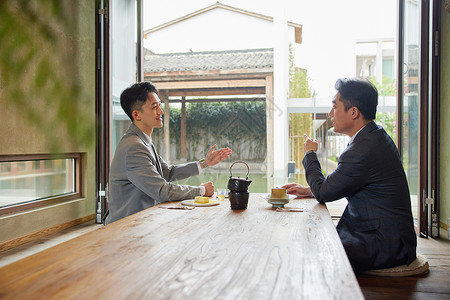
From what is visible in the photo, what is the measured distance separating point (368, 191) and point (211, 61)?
6555 millimetres

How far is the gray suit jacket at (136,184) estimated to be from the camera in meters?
1.98

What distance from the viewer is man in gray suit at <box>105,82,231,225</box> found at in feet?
6.53

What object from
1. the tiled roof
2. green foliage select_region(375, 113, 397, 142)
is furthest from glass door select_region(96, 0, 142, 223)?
green foliage select_region(375, 113, 397, 142)

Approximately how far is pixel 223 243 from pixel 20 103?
9.09ft

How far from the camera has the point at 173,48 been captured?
824cm

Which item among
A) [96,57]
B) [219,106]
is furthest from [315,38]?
[96,57]

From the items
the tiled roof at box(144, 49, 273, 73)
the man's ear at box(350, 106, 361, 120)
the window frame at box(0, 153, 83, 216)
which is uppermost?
the tiled roof at box(144, 49, 273, 73)

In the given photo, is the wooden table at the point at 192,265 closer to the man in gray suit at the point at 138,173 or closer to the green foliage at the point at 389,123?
the man in gray suit at the point at 138,173

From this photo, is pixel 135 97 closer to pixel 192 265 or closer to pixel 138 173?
pixel 138 173

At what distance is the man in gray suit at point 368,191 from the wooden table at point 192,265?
0.32 m

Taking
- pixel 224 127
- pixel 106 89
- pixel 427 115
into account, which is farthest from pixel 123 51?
pixel 224 127

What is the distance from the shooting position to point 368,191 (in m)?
1.75

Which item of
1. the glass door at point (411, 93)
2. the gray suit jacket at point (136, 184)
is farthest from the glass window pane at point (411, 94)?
the gray suit jacket at point (136, 184)

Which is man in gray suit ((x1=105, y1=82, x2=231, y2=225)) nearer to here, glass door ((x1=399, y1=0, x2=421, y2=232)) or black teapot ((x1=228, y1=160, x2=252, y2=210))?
black teapot ((x1=228, y1=160, x2=252, y2=210))
